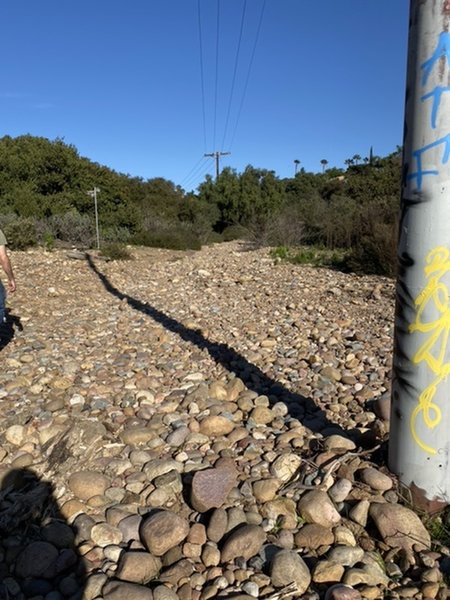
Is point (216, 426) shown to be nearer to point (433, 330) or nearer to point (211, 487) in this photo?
point (211, 487)

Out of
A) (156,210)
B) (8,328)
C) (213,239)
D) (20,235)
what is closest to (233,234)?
(213,239)

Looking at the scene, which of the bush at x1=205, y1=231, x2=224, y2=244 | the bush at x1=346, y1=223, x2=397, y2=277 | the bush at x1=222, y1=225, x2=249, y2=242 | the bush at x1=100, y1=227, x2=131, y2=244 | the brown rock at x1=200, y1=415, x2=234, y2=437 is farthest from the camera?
the bush at x1=222, y1=225, x2=249, y2=242

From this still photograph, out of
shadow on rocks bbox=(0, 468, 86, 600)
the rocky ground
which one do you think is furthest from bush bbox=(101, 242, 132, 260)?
shadow on rocks bbox=(0, 468, 86, 600)

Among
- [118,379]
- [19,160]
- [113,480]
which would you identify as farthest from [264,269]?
[19,160]

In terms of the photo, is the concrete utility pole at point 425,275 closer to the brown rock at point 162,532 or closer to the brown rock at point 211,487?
the brown rock at point 211,487

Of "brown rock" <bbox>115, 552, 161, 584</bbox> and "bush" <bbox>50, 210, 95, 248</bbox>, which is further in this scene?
"bush" <bbox>50, 210, 95, 248</bbox>

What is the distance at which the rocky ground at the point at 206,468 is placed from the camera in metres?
2.03

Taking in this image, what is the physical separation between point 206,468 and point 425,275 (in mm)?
1653

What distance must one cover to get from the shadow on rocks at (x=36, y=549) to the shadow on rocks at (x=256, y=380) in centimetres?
171

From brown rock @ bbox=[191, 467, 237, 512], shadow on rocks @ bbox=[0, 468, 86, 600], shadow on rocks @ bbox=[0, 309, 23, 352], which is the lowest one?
shadow on rocks @ bbox=[0, 468, 86, 600]

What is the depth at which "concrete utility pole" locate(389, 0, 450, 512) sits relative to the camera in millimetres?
1998

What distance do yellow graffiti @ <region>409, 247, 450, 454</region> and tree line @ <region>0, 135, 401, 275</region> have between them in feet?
24.8

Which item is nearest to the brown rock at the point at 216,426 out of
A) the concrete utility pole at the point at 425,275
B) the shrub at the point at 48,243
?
the concrete utility pole at the point at 425,275

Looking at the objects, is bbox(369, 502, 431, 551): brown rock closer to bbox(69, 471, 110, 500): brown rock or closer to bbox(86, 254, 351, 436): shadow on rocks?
bbox(86, 254, 351, 436): shadow on rocks
